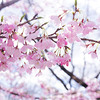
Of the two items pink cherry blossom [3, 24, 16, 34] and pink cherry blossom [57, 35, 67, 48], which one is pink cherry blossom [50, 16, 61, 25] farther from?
pink cherry blossom [3, 24, 16, 34]

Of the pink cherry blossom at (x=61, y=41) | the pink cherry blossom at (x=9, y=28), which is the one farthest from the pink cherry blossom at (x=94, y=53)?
the pink cherry blossom at (x=9, y=28)

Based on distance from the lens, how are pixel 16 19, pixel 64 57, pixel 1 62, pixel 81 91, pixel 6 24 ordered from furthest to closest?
1. pixel 81 91
2. pixel 1 62
3. pixel 64 57
4. pixel 16 19
5. pixel 6 24

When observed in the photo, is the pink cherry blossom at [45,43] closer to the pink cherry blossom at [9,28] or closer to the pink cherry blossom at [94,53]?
the pink cherry blossom at [9,28]

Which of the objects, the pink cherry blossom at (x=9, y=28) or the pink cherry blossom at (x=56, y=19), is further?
the pink cherry blossom at (x=56, y=19)

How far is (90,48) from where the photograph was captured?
1.56 metres

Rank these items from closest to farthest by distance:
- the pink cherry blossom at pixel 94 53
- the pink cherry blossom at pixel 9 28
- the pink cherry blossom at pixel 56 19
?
the pink cherry blossom at pixel 9 28
the pink cherry blossom at pixel 56 19
the pink cherry blossom at pixel 94 53

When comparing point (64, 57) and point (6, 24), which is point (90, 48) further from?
point (6, 24)

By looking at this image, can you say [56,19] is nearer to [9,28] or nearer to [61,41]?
[61,41]

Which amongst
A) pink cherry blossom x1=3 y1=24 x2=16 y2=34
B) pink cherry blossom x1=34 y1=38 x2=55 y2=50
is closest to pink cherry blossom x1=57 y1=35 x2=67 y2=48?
pink cherry blossom x1=34 y1=38 x2=55 y2=50

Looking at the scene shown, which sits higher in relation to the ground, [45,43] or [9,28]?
[9,28]

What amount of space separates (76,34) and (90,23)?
0.14 metres

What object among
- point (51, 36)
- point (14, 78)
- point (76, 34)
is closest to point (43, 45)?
point (51, 36)

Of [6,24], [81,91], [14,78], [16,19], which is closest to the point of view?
[6,24]

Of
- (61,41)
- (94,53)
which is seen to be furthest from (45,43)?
(94,53)
